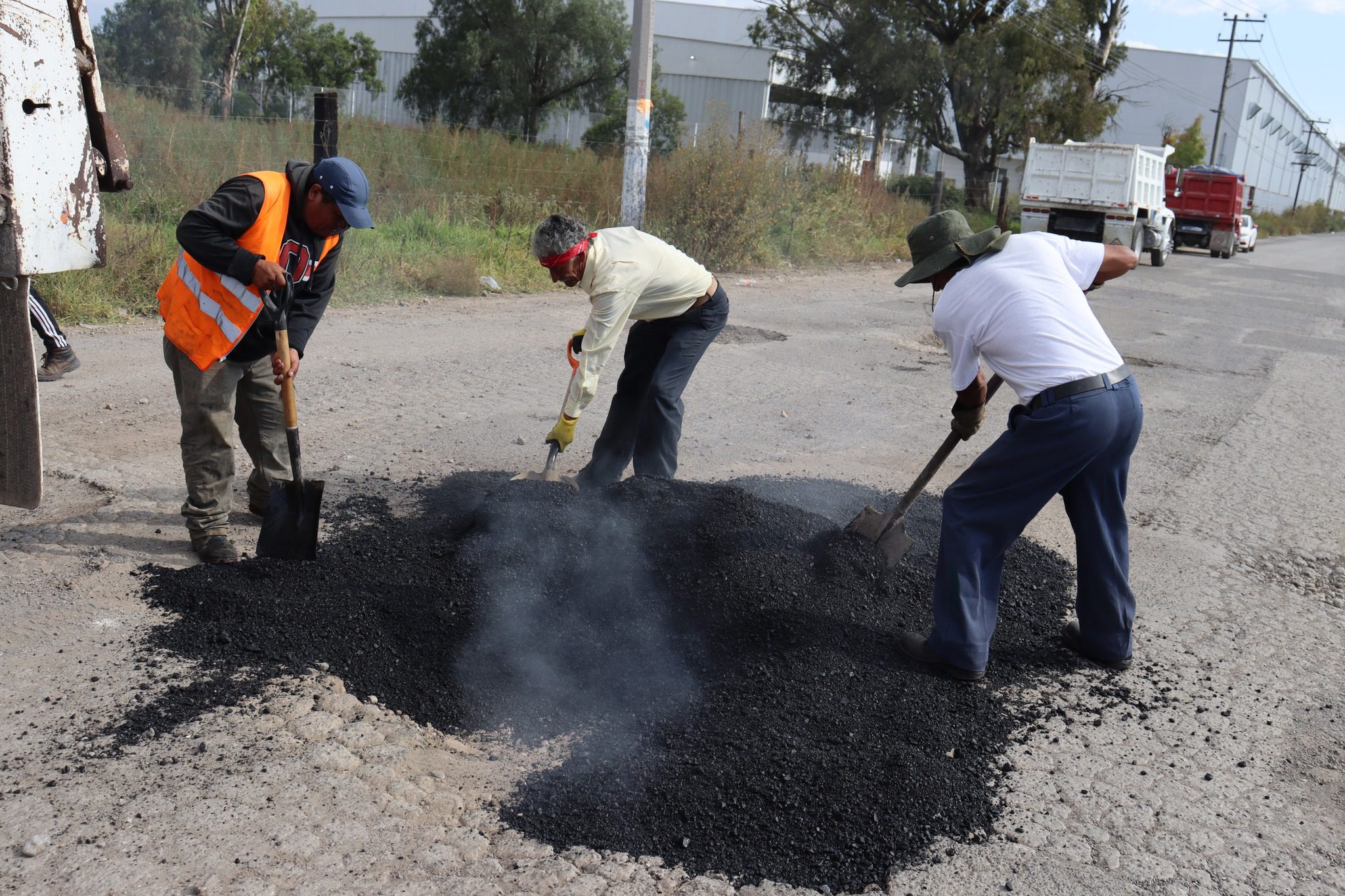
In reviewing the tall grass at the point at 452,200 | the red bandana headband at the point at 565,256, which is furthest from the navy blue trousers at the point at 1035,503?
the tall grass at the point at 452,200

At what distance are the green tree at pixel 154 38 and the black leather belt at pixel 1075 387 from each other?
31.1 meters

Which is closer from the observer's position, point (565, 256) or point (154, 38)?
point (565, 256)

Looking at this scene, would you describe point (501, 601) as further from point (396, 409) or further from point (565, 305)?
point (565, 305)

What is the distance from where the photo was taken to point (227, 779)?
2.68 meters

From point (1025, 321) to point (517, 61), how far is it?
2277 centimetres

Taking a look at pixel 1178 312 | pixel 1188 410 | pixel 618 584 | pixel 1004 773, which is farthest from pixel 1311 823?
pixel 1178 312

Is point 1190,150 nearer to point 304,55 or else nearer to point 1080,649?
point 304,55

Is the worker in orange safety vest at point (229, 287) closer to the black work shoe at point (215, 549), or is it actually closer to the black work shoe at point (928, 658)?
the black work shoe at point (215, 549)

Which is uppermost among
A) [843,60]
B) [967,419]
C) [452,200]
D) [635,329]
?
[843,60]

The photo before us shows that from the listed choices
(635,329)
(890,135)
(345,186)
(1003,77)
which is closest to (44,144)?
(345,186)

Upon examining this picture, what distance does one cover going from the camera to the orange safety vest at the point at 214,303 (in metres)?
3.74

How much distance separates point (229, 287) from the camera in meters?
3.74

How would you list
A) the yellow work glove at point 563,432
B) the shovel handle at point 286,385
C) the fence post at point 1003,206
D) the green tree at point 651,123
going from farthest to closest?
the fence post at point 1003,206 → the green tree at point 651,123 → the yellow work glove at point 563,432 → the shovel handle at point 286,385

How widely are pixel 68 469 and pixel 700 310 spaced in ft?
10.5
